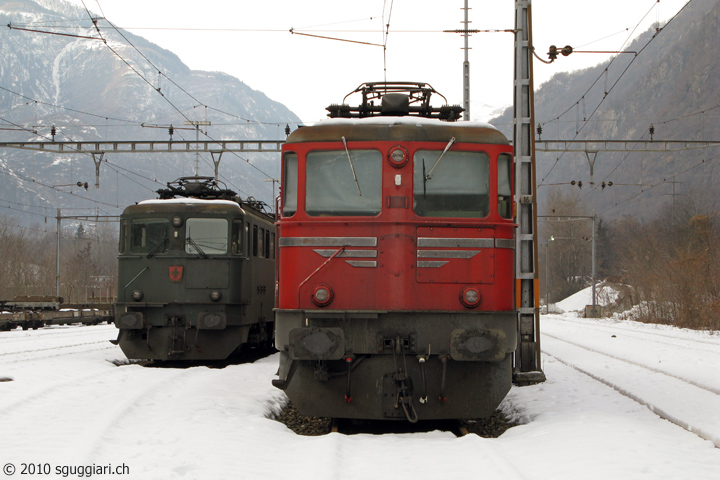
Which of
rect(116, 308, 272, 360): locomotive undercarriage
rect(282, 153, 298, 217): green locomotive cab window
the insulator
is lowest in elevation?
rect(116, 308, 272, 360): locomotive undercarriage

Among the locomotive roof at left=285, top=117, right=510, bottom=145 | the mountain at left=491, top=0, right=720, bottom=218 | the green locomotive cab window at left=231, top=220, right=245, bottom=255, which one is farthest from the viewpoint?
the mountain at left=491, top=0, right=720, bottom=218

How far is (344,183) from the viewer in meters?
8.02

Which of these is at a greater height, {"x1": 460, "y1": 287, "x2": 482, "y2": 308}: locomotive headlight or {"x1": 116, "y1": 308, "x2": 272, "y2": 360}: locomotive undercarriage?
{"x1": 460, "y1": 287, "x2": 482, "y2": 308}: locomotive headlight

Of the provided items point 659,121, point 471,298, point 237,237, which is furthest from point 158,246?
point 659,121

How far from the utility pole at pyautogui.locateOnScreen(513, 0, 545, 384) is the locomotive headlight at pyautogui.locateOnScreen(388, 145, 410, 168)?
13.0 ft

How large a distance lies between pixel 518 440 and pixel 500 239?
6.88ft

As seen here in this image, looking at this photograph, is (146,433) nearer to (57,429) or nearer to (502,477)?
(57,429)

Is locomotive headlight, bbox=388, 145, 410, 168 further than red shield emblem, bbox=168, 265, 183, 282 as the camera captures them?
No

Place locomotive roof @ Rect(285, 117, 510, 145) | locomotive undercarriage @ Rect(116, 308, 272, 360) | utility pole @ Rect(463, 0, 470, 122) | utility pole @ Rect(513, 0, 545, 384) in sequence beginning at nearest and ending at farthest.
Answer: locomotive roof @ Rect(285, 117, 510, 145)
utility pole @ Rect(513, 0, 545, 384)
locomotive undercarriage @ Rect(116, 308, 272, 360)
utility pole @ Rect(463, 0, 470, 122)

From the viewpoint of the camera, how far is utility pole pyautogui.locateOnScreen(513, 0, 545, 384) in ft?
37.3

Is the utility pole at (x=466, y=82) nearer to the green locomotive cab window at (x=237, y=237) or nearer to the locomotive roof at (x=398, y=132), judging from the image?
the green locomotive cab window at (x=237, y=237)

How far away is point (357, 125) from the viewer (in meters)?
8.07

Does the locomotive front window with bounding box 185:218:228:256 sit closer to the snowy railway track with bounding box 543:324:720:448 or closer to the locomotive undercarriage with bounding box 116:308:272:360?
the locomotive undercarriage with bounding box 116:308:272:360

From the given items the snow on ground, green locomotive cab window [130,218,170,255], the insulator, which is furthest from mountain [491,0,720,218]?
the snow on ground
